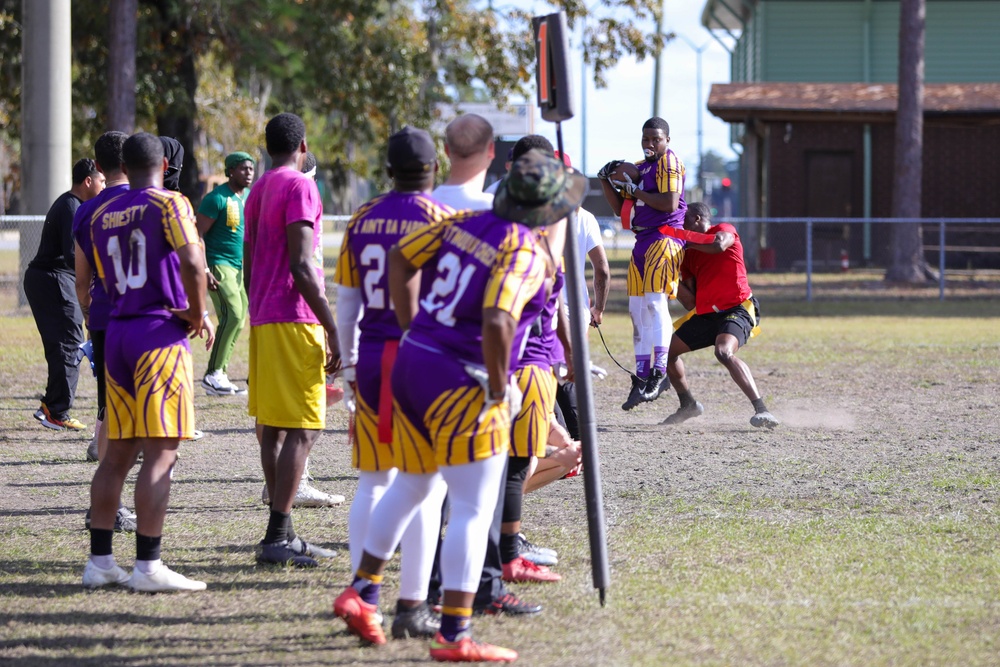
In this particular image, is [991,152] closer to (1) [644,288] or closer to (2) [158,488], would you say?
(1) [644,288]

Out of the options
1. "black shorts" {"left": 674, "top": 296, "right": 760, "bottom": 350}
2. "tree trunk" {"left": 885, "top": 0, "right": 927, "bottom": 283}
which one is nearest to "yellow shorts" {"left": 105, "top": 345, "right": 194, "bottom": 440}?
"black shorts" {"left": 674, "top": 296, "right": 760, "bottom": 350}

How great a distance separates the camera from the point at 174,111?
25.2 metres

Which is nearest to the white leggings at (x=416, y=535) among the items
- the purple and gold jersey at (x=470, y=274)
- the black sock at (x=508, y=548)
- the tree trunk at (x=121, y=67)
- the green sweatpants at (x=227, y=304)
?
the purple and gold jersey at (x=470, y=274)

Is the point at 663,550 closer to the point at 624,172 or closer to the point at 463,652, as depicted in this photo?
the point at 463,652

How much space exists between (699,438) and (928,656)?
4.74 meters

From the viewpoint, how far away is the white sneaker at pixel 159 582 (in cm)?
531

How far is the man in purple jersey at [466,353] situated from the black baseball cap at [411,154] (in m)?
0.41

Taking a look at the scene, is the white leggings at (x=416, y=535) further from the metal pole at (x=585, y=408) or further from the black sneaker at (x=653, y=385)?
the black sneaker at (x=653, y=385)

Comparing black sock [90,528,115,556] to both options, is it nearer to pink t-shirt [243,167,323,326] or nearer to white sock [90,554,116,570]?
white sock [90,554,116,570]

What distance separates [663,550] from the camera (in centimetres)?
591

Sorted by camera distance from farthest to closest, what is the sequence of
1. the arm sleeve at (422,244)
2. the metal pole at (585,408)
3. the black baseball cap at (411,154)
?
the metal pole at (585,408) < the black baseball cap at (411,154) < the arm sleeve at (422,244)

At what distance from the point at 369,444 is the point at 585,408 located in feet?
2.82

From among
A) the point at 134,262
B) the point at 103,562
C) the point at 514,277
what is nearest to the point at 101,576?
the point at 103,562

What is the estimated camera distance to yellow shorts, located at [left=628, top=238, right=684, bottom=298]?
999 cm
